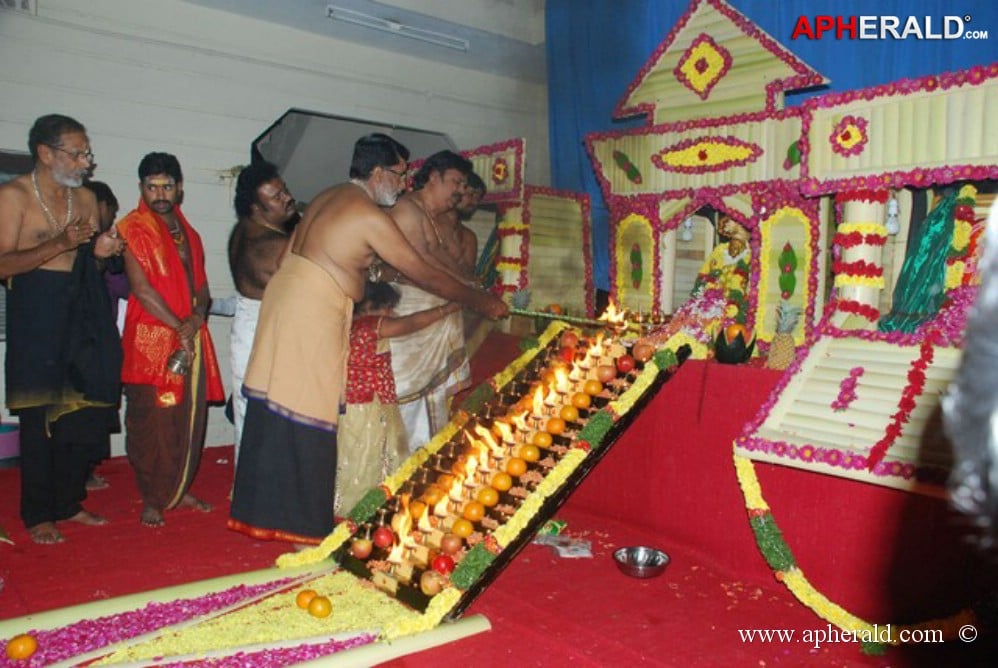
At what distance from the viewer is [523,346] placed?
15.4ft

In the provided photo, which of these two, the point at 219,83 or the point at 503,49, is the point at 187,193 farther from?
the point at 503,49

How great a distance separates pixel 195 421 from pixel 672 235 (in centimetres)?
375

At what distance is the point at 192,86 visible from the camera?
7129 mm

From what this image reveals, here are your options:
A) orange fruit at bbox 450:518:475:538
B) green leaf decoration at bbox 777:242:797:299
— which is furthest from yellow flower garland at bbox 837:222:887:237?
orange fruit at bbox 450:518:475:538

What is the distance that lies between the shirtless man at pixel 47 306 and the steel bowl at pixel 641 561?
282 centimetres

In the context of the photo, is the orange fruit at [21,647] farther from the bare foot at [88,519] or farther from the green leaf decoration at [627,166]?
the green leaf decoration at [627,166]

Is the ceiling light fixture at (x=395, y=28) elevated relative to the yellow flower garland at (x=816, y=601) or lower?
elevated

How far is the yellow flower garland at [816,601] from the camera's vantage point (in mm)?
2857

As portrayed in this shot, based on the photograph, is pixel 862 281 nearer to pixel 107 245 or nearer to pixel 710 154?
pixel 710 154

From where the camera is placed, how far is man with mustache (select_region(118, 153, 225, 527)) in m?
4.45

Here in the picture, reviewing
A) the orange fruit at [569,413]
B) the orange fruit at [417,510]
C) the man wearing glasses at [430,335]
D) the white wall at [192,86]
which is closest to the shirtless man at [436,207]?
the man wearing glasses at [430,335]

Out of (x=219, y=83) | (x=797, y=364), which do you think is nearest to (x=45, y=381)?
(x=797, y=364)

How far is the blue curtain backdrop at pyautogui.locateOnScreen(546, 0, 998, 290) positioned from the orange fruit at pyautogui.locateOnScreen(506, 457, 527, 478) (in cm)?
390

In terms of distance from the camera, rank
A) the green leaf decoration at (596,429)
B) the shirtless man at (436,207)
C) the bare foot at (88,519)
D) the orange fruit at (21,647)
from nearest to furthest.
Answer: the orange fruit at (21,647)
the green leaf decoration at (596,429)
the bare foot at (88,519)
the shirtless man at (436,207)
